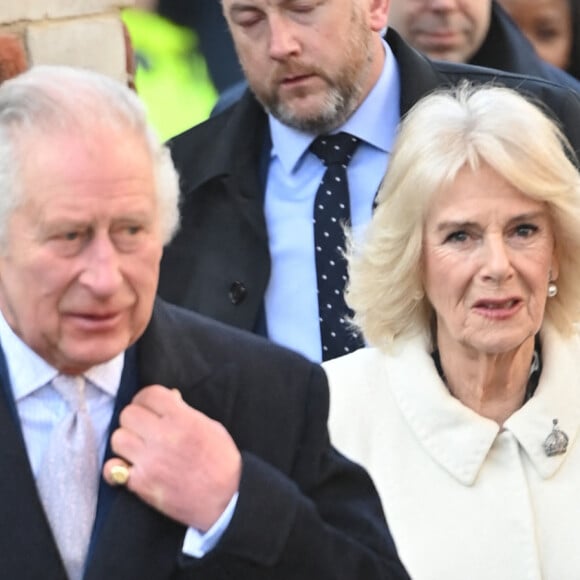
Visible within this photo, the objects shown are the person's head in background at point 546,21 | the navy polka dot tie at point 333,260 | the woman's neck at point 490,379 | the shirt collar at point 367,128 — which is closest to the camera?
the woman's neck at point 490,379

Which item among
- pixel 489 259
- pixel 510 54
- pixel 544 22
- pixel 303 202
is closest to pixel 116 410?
pixel 489 259

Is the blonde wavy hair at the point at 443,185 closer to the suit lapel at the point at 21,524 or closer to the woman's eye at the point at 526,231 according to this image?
the woman's eye at the point at 526,231

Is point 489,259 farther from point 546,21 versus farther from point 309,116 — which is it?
point 546,21

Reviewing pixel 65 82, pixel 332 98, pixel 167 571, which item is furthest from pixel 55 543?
pixel 332 98

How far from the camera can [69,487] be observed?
8.13 feet

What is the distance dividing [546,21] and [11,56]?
2010 mm

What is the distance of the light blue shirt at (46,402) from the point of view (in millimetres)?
2469

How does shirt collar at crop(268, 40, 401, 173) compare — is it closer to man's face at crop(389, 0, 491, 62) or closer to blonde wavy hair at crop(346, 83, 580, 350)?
blonde wavy hair at crop(346, 83, 580, 350)

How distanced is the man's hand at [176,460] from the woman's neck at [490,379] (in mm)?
1114

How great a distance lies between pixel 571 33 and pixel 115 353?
2.91 m

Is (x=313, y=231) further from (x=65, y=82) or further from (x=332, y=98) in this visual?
(x=65, y=82)

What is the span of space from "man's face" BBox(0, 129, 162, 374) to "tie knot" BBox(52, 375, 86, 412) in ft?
0.17

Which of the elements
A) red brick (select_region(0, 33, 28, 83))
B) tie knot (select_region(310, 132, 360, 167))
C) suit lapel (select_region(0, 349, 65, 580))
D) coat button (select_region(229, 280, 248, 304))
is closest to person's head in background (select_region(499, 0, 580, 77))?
tie knot (select_region(310, 132, 360, 167))

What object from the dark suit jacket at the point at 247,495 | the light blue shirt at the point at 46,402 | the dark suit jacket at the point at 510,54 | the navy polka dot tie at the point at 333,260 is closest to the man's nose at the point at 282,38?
the navy polka dot tie at the point at 333,260
